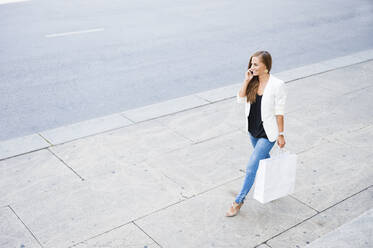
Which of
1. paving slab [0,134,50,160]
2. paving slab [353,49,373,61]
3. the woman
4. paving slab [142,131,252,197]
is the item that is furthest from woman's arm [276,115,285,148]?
paving slab [353,49,373,61]

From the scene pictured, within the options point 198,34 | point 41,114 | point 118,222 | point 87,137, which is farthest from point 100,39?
point 118,222

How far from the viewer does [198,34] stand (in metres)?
13.2

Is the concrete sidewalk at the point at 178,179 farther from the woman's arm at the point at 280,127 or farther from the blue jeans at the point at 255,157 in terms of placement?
the woman's arm at the point at 280,127

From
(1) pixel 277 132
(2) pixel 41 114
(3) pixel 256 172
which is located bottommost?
(2) pixel 41 114

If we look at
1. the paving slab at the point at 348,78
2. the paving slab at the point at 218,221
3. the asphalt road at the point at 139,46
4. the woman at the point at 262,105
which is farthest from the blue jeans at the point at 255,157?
the paving slab at the point at 348,78

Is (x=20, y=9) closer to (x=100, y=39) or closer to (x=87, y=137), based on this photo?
(x=100, y=39)

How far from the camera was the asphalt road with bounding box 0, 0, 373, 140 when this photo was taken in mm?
8797

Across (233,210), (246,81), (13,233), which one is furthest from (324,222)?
(13,233)

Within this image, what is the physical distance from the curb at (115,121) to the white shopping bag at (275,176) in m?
3.17

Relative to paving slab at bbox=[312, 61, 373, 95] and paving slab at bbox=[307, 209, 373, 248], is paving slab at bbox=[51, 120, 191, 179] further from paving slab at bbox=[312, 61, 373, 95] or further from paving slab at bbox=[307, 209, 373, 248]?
paving slab at bbox=[312, 61, 373, 95]

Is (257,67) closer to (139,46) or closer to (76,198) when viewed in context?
(76,198)

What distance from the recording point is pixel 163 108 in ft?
27.1

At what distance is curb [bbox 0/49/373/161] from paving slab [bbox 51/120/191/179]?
0.22 metres

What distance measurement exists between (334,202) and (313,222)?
517mm
